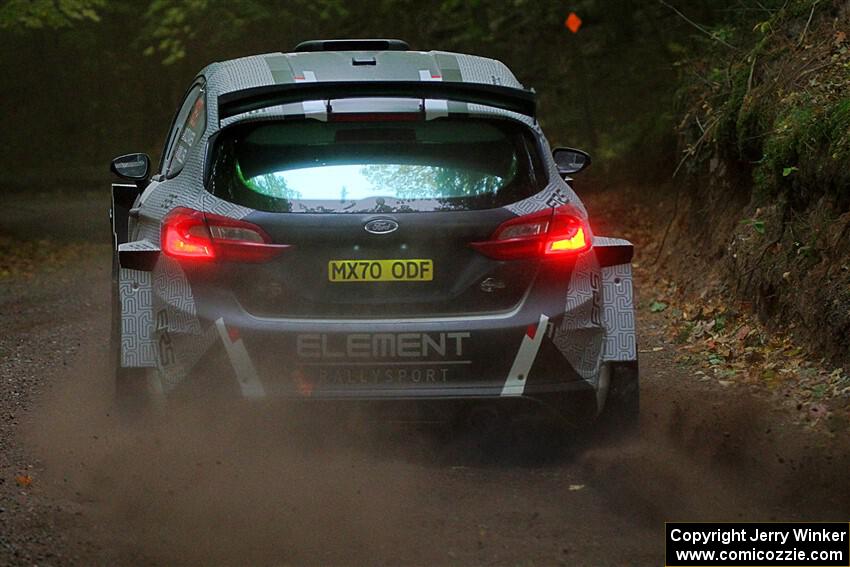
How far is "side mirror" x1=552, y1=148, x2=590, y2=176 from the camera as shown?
7105 millimetres

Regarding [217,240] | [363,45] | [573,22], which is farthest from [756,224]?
[573,22]

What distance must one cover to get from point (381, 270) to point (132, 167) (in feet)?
7.36

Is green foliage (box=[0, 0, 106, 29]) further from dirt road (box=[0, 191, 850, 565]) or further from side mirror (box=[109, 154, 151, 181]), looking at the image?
dirt road (box=[0, 191, 850, 565])

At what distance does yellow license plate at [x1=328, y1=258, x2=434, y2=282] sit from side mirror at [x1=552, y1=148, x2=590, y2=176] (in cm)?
157

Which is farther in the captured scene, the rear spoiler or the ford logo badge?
the rear spoiler

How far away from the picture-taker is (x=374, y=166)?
588 centimetres

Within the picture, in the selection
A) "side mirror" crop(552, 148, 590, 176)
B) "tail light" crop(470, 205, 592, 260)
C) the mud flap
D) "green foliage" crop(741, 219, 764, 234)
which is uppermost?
"tail light" crop(470, 205, 592, 260)

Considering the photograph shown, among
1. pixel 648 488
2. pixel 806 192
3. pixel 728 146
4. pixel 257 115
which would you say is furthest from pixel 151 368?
pixel 728 146

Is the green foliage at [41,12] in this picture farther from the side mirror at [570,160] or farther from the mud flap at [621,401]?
the mud flap at [621,401]

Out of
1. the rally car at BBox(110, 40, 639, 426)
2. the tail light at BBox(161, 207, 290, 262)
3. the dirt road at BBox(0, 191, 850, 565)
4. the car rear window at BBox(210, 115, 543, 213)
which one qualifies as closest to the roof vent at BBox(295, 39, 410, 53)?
the rally car at BBox(110, 40, 639, 426)

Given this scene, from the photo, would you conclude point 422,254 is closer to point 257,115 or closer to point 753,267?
point 257,115

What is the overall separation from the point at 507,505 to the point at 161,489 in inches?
55.4

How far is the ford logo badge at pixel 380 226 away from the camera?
18.7 ft

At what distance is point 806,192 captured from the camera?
30.6 feet
